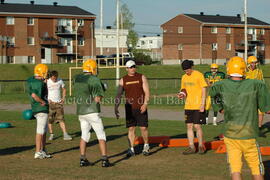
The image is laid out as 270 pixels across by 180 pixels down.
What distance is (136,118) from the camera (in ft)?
38.4

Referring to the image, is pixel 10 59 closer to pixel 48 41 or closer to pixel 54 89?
pixel 48 41

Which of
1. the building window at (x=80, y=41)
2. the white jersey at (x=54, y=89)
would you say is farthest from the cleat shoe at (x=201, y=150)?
the building window at (x=80, y=41)

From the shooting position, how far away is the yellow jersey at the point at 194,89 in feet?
38.7

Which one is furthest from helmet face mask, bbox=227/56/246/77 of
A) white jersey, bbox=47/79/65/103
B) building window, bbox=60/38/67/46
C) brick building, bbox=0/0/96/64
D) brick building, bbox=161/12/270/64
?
brick building, bbox=161/12/270/64

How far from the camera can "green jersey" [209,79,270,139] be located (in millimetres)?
7043

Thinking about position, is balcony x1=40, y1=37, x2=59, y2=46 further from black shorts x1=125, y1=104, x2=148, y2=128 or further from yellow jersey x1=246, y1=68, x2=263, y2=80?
black shorts x1=125, y1=104, x2=148, y2=128

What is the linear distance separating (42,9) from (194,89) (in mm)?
72785

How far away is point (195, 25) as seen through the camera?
3684 inches

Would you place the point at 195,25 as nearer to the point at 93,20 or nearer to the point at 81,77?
the point at 93,20

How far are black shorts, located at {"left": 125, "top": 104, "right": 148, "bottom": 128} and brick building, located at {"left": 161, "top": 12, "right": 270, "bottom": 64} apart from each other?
264 feet

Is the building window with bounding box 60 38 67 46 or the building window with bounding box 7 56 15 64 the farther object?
the building window with bounding box 60 38 67 46

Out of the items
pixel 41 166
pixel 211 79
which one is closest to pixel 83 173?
pixel 41 166

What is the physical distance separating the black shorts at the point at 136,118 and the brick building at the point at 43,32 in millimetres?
63360

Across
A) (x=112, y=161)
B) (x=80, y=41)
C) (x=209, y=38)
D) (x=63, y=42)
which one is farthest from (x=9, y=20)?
(x=112, y=161)
